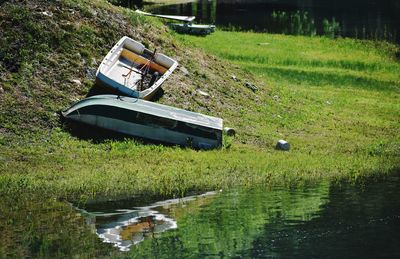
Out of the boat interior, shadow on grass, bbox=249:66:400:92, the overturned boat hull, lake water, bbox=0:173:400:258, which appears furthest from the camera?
shadow on grass, bbox=249:66:400:92

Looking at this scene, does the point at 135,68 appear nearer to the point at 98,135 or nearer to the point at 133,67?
the point at 133,67

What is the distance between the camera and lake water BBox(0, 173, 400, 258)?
15609 mm

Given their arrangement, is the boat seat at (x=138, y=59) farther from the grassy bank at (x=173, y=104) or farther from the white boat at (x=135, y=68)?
the grassy bank at (x=173, y=104)

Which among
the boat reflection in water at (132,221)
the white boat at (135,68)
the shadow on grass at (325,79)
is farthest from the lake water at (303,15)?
the boat reflection in water at (132,221)

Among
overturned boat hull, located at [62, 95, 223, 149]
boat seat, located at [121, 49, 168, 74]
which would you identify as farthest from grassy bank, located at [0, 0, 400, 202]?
boat seat, located at [121, 49, 168, 74]

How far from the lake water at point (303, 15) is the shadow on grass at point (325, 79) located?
16769 millimetres

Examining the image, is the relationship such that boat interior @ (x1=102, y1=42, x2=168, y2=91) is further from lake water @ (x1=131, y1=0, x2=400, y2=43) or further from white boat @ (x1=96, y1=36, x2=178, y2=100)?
lake water @ (x1=131, y1=0, x2=400, y2=43)

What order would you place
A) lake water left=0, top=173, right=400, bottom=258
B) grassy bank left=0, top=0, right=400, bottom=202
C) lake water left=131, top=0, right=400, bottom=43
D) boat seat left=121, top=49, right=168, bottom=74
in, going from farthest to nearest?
lake water left=131, top=0, right=400, bottom=43, boat seat left=121, top=49, right=168, bottom=74, grassy bank left=0, top=0, right=400, bottom=202, lake water left=0, top=173, right=400, bottom=258

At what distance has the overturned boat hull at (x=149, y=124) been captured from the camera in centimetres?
2403

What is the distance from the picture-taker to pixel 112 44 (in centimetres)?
A: 2950

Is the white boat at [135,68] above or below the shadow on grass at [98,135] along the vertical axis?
above

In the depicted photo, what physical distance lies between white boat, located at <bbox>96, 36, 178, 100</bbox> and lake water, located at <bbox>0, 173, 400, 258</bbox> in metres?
7.78

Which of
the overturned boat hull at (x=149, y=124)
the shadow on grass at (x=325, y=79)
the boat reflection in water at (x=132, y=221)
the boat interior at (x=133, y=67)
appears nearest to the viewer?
the boat reflection in water at (x=132, y=221)

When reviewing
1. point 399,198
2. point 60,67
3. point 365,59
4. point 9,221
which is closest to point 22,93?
point 60,67
